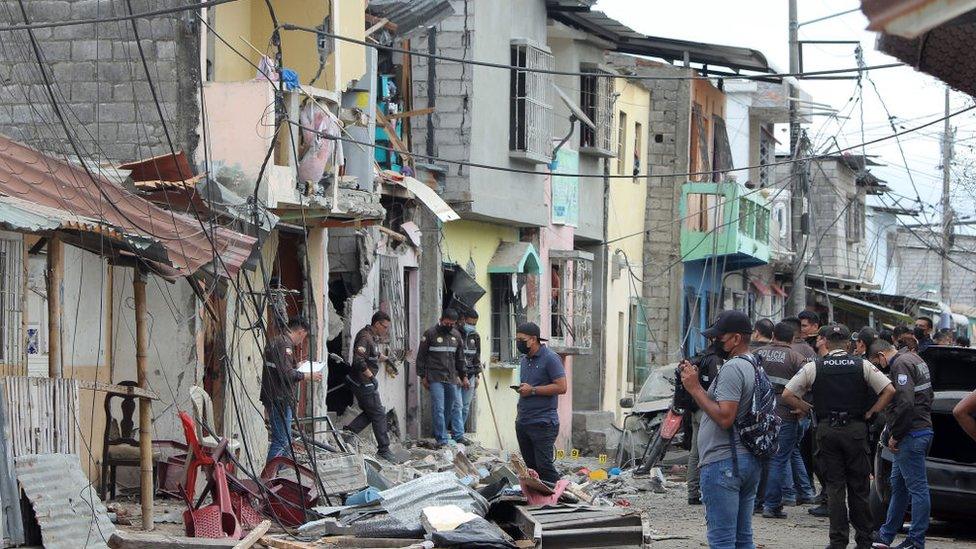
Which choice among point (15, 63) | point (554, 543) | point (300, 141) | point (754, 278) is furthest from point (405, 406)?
point (754, 278)

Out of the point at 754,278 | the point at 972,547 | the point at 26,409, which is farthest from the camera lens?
the point at 754,278

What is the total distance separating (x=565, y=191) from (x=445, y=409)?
7.67m

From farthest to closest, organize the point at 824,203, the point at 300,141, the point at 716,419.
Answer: the point at 824,203 < the point at 300,141 < the point at 716,419

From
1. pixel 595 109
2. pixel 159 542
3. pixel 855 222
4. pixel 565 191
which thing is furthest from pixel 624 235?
pixel 159 542

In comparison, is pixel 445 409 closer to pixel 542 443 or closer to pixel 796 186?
pixel 542 443

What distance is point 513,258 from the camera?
2627 cm

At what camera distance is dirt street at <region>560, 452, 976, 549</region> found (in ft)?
44.5

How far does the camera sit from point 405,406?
22.8 m

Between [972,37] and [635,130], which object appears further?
[635,130]

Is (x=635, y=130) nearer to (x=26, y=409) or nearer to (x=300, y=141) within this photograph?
(x=300, y=141)

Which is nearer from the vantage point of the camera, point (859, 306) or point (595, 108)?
point (595, 108)

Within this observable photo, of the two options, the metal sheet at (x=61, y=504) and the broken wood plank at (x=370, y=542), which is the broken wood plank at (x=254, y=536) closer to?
the broken wood plank at (x=370, y=542)

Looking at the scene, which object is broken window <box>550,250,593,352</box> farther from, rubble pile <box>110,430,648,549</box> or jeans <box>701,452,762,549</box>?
jeans <box>701,452,762,549</box>

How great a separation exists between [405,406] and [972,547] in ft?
35.9
